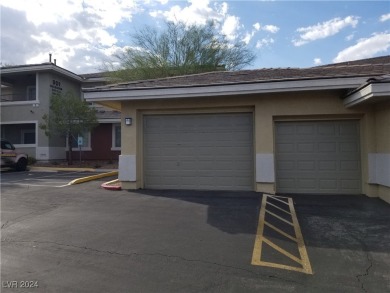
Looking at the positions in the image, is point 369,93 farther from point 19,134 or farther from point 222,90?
point 19,134

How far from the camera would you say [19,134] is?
80.4ft

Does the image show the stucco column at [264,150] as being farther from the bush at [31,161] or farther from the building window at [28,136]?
the building window at [28,136]

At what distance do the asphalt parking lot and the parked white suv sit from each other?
9.58 m

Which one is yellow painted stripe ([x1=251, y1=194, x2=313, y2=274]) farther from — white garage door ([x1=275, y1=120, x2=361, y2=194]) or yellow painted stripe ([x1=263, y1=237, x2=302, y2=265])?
white garage door ([x1=275, y1=120, x2=361, y2=194])

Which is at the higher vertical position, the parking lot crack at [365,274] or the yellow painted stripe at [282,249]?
the yellow painted stripe at [282,249]

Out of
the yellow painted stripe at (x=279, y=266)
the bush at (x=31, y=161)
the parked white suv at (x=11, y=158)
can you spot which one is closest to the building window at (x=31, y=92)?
the bush at (x=31, y=161)

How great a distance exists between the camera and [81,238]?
6.12m

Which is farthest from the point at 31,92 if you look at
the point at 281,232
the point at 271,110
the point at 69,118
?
the point at 281,232

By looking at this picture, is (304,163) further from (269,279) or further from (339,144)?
(269,279)

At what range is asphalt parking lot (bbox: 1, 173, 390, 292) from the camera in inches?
172

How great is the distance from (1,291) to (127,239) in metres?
2.25

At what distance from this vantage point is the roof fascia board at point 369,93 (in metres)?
7.83

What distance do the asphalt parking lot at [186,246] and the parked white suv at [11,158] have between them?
958cm

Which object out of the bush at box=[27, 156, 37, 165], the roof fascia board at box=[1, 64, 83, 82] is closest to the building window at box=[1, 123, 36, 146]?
the bush at box=[27, 156, 37, 165]
